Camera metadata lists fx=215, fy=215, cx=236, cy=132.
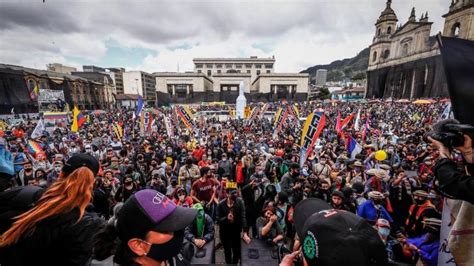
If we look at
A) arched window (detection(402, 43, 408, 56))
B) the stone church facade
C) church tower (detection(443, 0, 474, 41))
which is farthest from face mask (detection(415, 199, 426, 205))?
arched window (detection(402, 43, 408, 56))

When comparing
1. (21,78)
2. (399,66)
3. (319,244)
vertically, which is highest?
(399,66)

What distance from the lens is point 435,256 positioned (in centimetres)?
263

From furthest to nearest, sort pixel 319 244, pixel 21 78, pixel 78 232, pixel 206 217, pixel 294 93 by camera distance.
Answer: pixel 294 93
pixel 21 78
pixel 206 217
pixel 78 232
pixel 319 244

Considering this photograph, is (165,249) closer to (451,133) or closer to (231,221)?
(451,133)

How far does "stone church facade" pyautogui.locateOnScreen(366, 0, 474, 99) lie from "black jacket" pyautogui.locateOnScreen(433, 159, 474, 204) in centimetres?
4090

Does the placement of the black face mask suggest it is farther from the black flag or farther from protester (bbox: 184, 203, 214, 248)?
protester (bbox: 184, 203, 214, 248)

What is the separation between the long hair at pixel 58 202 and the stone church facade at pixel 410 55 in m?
42.5

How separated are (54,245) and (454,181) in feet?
8.11

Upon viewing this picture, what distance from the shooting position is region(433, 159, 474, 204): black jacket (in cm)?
122

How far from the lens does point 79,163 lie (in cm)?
170

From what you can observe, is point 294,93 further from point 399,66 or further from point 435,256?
point 435,256

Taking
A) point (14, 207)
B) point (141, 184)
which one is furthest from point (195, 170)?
point (14, 207)

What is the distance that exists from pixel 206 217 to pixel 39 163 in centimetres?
727

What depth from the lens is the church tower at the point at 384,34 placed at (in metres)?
55.1
